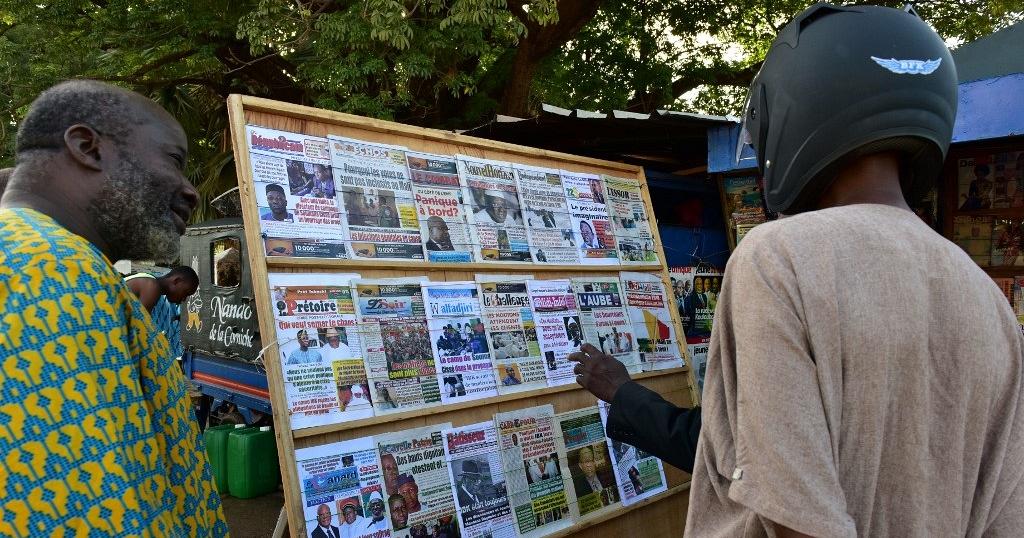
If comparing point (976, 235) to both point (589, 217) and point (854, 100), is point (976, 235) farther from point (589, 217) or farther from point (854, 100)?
point (854, 100)

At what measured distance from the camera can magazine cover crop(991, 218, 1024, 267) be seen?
5004 mm

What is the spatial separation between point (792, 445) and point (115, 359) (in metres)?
1.17

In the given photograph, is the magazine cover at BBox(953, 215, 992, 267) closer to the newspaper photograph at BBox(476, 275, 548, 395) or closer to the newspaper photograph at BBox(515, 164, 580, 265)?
the newspaper photograph at BBox(515, 164, 580, 265)

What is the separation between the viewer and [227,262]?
698 cm

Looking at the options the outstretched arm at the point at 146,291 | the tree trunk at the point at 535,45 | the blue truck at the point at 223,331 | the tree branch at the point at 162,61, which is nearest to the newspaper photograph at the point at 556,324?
the outstretched arm at the point at 146,291

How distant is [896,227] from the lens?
1.10m

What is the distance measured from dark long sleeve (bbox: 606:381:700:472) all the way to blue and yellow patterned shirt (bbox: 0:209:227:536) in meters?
1.15

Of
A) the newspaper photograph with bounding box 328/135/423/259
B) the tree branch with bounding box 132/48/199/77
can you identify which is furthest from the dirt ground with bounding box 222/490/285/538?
the tree branch with bounding box 132/48/199/77

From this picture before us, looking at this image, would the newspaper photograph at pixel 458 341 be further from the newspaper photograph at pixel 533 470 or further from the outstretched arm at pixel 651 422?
the outstretched arm at pixel 651 422

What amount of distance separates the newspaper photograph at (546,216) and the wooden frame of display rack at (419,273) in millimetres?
56

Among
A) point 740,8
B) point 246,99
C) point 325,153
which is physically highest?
point 740,8

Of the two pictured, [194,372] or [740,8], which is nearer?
[194,372]

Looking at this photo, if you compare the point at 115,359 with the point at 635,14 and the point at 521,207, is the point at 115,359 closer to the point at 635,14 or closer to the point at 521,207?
→ the point at 521,207

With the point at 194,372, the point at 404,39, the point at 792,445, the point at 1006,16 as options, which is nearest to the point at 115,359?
the point at 792,445
